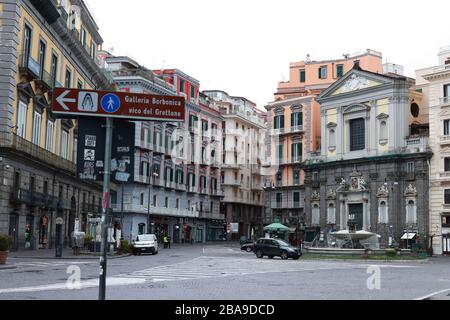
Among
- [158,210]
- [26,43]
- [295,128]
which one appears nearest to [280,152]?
[295,128]

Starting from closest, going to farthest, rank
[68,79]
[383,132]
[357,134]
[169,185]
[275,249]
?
[275,249] → [68,79] → [383,132] → [357,134] → [169,185]

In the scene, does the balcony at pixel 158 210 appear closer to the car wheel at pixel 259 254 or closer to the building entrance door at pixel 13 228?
the car wheel at pixel 259 254

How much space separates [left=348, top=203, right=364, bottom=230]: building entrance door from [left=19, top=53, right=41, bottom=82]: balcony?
39297 millimetres

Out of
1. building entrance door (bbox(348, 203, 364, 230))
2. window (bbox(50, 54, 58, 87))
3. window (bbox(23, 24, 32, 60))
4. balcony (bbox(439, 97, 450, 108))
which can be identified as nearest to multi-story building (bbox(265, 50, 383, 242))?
building entrance door (bbox(348, 203, 364, 230))

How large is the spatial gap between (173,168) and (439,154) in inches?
1364

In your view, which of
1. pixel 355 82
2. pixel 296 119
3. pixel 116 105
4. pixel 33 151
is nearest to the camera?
pixel 116 105

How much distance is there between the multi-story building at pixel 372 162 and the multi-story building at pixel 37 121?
28.5m

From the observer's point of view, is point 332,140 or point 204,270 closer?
point 204,270

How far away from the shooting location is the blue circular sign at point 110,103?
10094 millimetres

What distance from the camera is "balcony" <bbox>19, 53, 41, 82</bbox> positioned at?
132 feet

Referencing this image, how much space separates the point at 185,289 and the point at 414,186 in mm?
50175

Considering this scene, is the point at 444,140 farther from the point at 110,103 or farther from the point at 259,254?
the point at 110,103

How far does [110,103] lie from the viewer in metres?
10.1
